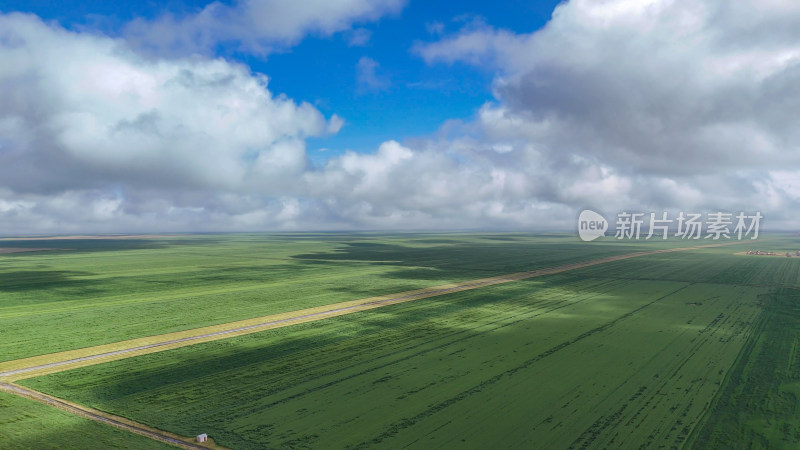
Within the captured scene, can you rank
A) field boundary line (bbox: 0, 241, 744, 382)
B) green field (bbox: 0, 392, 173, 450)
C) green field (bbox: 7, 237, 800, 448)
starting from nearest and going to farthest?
green field (bbox: 0, 392, 173, 450), green field (bbox: 7, 237, 800, 448), field boundary line (bbox: 0, 241, 744, 382)

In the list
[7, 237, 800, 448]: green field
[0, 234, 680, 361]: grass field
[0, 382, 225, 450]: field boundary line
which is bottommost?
[0, 234, 680, 361]: grass field

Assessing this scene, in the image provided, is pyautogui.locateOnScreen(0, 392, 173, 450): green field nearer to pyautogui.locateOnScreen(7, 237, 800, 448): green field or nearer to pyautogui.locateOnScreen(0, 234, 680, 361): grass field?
pyautogui.locateOnScreen(7, 237, 800, 448): green field

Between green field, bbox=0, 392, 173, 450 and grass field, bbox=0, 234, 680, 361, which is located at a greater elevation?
green field, bbox=0, 392, 173, 450

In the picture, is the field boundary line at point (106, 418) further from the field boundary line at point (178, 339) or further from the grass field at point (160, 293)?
the grass field at point (160, 293)

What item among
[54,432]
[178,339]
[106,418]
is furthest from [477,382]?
[178,339]

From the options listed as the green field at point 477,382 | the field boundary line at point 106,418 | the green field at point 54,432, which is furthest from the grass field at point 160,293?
the green field at point 54,432

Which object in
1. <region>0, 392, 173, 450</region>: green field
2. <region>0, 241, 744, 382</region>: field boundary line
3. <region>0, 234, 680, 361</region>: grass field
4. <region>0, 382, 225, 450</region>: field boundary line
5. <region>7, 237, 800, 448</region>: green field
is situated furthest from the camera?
<region>0, 234, 680, 361</region>: grass field

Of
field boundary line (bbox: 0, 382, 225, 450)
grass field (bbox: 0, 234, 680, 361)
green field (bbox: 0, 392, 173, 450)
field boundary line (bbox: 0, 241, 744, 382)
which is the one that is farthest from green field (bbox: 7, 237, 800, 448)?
grass field (bbox: 0, 234, 680, 361)
